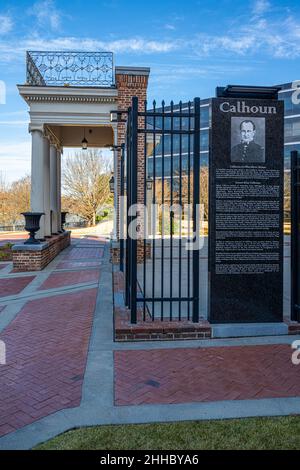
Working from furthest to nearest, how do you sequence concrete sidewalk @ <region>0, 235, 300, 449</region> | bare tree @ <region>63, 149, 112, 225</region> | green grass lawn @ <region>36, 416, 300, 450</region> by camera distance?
bare tree @ <region>63, 149, 112, 225</region> → concrete sidewalk @ <region>0, 235, 300, 449</region> → green grass lawn @ <region>36, 416, 300, 450</region>

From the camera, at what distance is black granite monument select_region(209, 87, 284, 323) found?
5.11 meters

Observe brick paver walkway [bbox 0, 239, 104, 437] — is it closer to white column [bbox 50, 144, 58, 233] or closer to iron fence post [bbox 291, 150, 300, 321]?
iron fence post [bbox 291, 150, 300, 321]

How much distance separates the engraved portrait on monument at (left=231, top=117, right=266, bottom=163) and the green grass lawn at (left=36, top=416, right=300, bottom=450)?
10.6ft

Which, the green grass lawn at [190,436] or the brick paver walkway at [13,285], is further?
the brick paver walkway at [13,285]

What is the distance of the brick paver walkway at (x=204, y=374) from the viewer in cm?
352

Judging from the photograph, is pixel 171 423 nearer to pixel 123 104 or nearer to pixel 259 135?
pixel 259 135

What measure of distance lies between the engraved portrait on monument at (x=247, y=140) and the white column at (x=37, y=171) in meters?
8.11

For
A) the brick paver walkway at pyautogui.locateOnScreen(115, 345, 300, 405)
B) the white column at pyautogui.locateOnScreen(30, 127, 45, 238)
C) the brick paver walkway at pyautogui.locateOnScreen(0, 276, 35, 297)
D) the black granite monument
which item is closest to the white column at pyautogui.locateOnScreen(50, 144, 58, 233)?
the white column at pyautogui.locateOnScreen(30, 127, 45, 238)

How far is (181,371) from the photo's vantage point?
404 centimetres
